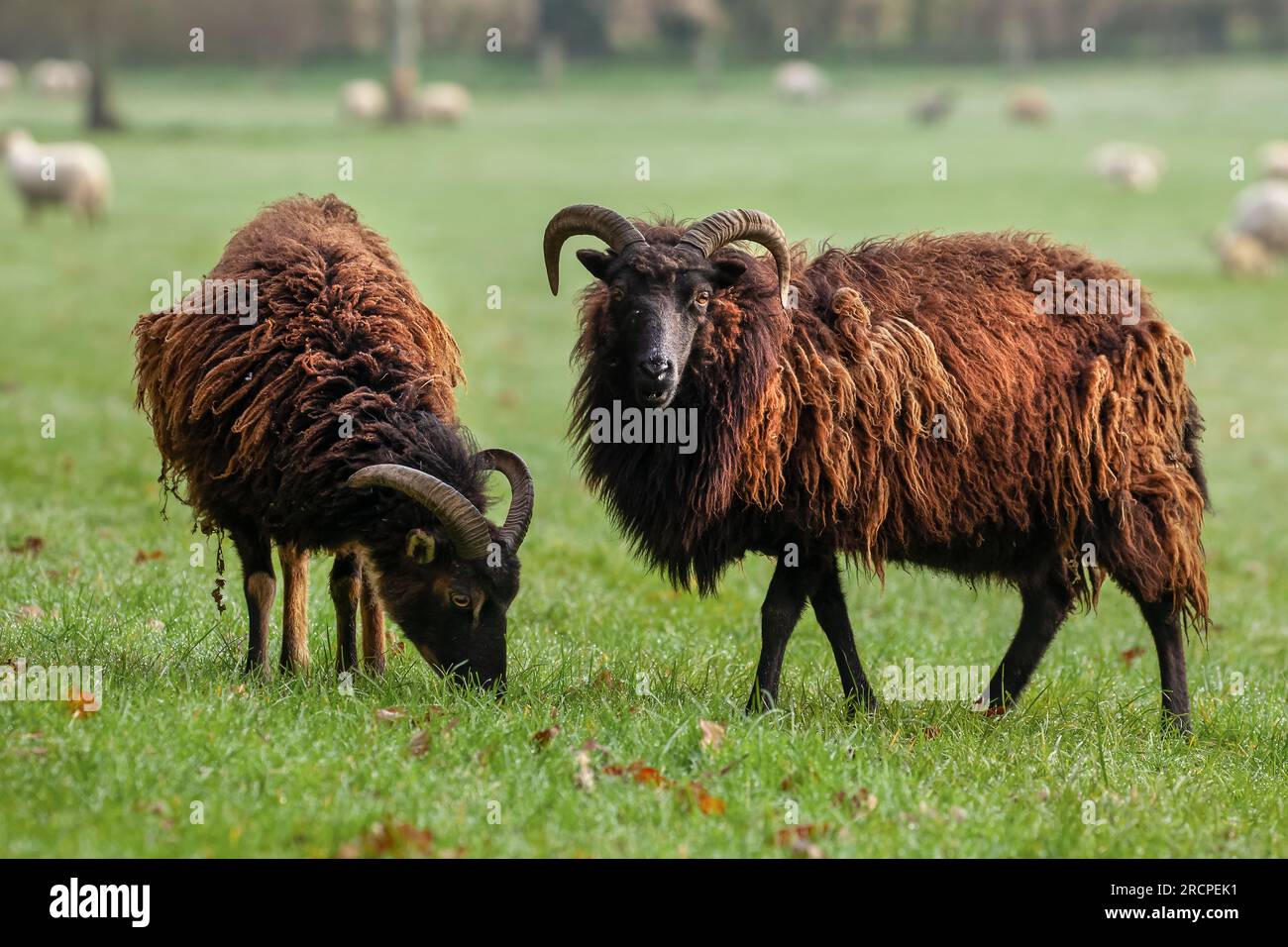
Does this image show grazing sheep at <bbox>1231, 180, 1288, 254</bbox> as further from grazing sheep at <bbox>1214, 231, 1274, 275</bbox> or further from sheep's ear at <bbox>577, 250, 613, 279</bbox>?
sheep's ear at <bbox>577, 250, 613, 279</bbox>

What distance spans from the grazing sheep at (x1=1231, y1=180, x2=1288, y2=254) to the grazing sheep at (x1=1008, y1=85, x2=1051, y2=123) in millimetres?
19218

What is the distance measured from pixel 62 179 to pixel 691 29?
36673mm

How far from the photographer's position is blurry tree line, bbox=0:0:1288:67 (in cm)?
6038

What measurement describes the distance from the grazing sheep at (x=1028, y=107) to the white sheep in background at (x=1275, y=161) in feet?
39.0

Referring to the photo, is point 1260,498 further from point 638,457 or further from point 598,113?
Result: point 598,113

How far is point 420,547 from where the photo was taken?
7.01m

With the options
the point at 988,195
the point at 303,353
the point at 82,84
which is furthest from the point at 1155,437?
the point at 82,84

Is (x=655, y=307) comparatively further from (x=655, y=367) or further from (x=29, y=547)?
(x=29, y=547)

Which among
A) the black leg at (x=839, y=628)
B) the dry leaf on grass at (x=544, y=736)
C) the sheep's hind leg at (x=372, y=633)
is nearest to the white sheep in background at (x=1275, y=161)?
the black leg at (x=839, y=628)

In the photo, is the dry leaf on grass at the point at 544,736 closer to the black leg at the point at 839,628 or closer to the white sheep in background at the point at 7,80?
the black leg at the point at 839,628

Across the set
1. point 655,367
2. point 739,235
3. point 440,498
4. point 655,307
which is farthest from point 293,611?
point 739,235

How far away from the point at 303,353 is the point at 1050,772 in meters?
4.06

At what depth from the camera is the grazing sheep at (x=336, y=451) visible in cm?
705

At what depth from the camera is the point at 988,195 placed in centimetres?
3662
